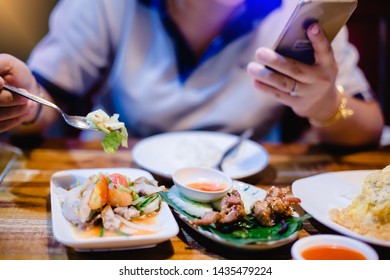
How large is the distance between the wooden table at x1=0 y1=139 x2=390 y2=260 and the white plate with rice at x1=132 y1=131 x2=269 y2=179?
0.19 ft

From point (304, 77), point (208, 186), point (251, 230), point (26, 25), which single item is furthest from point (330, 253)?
point (26, 25)

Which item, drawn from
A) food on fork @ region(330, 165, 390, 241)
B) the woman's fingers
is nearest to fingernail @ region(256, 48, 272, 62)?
the woman's fingers

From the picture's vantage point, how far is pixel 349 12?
1.43m

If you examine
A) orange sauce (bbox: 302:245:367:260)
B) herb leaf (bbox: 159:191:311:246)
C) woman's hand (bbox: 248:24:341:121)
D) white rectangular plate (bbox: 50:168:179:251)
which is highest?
woman's hand (bbox: 248:24:341:121)

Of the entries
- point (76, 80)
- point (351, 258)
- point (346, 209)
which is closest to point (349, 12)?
point (346, 209)

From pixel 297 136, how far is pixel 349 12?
1.48 metres

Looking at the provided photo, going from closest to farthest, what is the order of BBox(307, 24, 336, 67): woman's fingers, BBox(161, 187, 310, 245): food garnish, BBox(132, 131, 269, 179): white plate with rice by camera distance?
BBox(161, 187, 310, 245): food garnish
BBox(307, 24, 336, 67): woman's fingers
BBox(132, 131, 269, 179): white plate with rice

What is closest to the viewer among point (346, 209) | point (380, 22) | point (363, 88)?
point (346, 209)

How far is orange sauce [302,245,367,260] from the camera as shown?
1.11 meters

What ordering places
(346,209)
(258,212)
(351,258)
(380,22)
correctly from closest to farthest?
(351,258) < (258,212) < (346,209) < (380,22)

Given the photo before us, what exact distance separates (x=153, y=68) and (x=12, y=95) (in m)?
1.00

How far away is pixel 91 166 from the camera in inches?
71.1

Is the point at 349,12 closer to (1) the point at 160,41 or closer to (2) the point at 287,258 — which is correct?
(2) the point at 287,258

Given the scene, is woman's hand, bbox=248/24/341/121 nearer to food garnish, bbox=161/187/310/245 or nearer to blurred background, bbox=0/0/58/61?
food garnish, bbox=161/187/310/245
